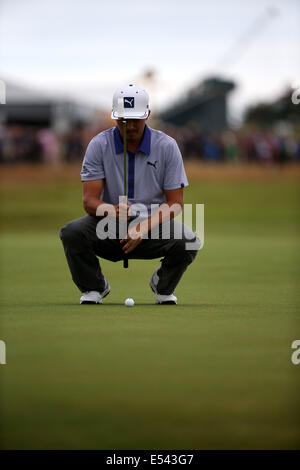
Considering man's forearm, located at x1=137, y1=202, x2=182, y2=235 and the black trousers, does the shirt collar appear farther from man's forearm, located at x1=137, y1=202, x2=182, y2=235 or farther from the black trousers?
the black trousers

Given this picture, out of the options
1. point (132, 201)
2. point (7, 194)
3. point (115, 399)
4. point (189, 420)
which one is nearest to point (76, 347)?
point (115, 399)

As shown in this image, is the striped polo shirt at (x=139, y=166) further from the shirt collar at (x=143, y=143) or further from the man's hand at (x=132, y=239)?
the man's hand at (x=132, y=239)

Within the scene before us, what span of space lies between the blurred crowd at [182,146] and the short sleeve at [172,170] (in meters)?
29.6

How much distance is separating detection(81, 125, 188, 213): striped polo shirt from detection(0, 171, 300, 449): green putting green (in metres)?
0.87

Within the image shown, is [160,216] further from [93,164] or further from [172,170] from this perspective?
[93,164]

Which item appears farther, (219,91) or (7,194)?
(219,91)

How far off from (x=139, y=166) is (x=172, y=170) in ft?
0.83

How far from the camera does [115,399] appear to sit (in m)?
3.88

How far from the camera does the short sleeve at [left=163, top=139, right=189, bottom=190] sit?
7047 mm

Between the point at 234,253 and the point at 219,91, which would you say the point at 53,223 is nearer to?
the point at 234,253

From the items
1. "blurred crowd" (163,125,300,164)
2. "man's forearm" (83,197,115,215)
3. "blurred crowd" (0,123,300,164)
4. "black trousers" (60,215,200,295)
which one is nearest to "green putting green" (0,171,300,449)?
"black trousers" (60,215,200,295)

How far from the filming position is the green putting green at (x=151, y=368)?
348 centimetres

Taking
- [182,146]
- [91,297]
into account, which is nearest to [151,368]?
[91,297]
